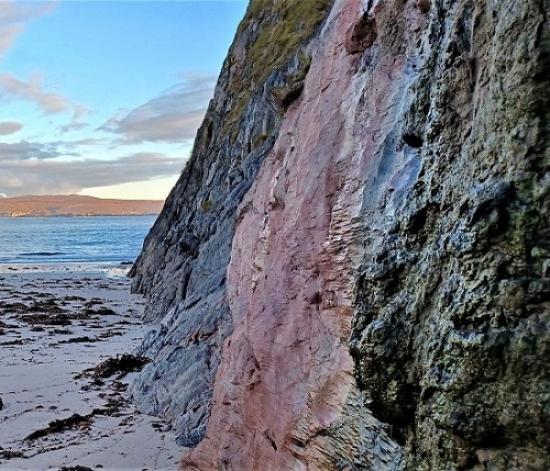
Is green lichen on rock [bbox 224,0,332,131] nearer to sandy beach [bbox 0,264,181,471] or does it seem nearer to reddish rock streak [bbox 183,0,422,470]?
sandy beach [bbox 0,264,181,471]

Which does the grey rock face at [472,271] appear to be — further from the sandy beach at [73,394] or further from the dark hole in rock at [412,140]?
the sandy beach at [73,394]

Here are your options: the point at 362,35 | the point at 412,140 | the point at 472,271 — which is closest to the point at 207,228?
the point at 362,35

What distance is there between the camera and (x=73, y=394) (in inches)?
392

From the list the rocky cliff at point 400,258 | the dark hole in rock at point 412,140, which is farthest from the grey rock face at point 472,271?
the dark hole in rock at point 412,140

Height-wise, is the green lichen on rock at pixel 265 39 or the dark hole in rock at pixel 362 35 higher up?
the green lichen on rock at pixel 265 39

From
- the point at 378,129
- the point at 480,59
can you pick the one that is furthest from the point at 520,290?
the point at 378,129

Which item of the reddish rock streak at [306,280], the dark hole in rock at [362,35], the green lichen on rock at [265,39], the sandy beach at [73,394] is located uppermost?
the green lichen on rock at [265,39]

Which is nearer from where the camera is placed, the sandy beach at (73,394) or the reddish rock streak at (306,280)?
the reddish rock streak at (306,280)

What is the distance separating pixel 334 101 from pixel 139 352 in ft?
28.5

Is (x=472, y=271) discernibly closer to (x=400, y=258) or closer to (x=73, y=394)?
(x=400, y=258)

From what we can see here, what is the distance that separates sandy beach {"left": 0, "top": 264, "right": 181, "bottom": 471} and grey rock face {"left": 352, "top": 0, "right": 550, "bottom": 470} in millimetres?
5111

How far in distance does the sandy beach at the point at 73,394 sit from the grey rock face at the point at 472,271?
5111mm

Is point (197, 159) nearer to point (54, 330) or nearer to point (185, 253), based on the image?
point (185, 253)

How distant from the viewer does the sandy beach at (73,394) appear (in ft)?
24.0
